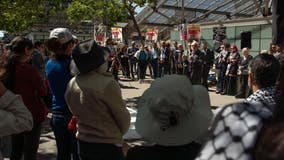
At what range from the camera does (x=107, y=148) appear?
12.0 ft

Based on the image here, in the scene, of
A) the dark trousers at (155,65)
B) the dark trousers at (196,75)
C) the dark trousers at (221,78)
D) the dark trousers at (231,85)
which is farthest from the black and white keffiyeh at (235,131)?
the dark trousers at (155,65)

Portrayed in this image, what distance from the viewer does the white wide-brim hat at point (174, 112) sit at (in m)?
2.13

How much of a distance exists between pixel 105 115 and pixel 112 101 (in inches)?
5.3

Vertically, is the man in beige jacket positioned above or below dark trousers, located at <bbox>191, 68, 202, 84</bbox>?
above

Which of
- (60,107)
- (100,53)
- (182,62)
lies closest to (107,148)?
(100,53)

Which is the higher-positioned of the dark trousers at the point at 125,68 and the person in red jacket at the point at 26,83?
the person in red jacket at the point at 26,83

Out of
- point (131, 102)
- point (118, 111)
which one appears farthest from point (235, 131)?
point (131, 102)

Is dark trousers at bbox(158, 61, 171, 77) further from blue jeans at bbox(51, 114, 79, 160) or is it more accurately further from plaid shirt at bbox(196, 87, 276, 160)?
plaid shirt at bbox(196, 87, 276, 160)

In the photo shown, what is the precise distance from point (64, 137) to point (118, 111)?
4.00 feet

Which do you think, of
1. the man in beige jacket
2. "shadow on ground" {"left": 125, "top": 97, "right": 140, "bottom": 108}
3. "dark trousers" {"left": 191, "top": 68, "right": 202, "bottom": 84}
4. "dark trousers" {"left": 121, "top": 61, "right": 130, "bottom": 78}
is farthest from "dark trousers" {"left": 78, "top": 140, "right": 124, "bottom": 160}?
"dark trousers" {"left": 121, "top": 61, "right": 130, "bottom": 78}

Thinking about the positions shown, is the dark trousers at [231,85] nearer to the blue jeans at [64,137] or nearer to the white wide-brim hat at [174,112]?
the blue jeans at [64,137]

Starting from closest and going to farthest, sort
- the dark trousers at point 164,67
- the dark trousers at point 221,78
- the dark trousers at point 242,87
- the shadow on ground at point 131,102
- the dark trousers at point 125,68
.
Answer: the shadow on ground at point 131,102
the dark trousers at point 242,87
the dark trousers at point 221,78
the dark trousers at point 164,67
the dark trousers at point 125,68

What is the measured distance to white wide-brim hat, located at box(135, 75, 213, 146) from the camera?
2133mm

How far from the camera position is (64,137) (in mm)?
4598
